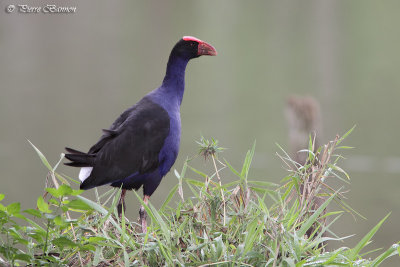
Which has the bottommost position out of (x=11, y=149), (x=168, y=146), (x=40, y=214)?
(x=11, y=149)

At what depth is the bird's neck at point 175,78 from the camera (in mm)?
3300

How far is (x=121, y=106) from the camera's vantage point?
9.40 metres

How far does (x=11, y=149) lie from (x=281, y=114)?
3.42 m

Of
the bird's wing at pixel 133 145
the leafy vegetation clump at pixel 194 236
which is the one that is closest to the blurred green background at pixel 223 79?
the bird's wing at pixel 133 145

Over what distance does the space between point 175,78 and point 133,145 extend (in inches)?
18.8

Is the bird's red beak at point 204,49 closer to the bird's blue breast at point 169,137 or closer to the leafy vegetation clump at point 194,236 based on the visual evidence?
the bird's blue breast at point 169,137

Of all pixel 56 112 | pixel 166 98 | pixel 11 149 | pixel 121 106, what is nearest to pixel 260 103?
pixel 121 106

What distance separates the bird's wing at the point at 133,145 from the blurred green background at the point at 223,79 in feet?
10.6

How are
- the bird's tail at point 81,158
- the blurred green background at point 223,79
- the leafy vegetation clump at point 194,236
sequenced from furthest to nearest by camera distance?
the blurred green background at point 223,79 < the bird's tail at point 81,158 < the leafy vegetation clump at point 194,236

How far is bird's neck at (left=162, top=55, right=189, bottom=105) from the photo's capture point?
A: 130 inches

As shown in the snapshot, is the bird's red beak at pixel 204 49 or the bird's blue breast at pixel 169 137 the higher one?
the bird's red beak at pixel 204 49

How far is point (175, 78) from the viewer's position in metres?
3.33

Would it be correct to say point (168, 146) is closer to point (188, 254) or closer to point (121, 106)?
point (188, 254)

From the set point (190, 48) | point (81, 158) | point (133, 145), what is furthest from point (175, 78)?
point (81, 158)
